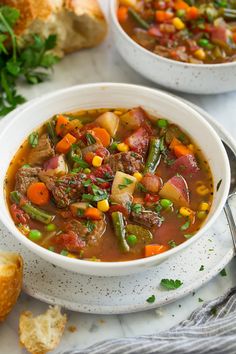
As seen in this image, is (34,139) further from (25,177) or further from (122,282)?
(122,282)

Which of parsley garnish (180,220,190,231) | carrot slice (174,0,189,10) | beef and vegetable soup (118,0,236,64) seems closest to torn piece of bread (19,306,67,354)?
parsley garnish (180,220,190,231)

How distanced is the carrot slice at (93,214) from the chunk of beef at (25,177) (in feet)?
1.38

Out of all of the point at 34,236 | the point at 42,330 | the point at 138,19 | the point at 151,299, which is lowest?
the point at 42,330

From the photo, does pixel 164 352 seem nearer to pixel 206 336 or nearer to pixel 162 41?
pixel 206 336

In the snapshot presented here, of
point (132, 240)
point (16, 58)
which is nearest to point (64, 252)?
point (132, 240)

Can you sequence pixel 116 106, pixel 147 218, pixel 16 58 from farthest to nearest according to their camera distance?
pixel 16 58 < pixel 116 106 < pixel 147 218

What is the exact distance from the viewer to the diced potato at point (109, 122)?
4.34 meters

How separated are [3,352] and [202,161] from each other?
67.8 inches

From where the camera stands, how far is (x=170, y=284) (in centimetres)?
376

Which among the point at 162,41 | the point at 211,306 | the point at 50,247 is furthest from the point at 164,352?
the point at 162,41

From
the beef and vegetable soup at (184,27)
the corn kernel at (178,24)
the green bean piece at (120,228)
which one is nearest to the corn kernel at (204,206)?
the green bean piece at (120,228)

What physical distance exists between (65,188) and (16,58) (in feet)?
5.97

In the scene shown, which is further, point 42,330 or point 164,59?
point 164,59

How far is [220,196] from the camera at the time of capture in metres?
3.79
